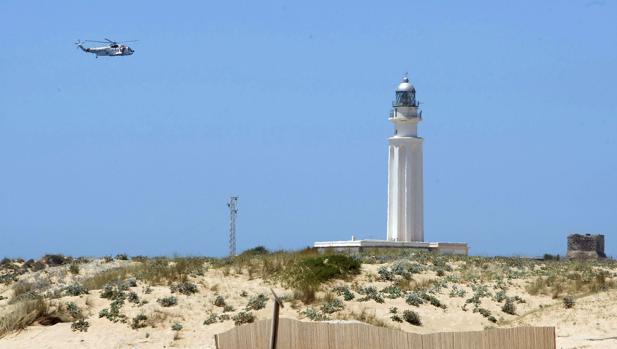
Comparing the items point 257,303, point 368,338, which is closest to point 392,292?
point 257,303

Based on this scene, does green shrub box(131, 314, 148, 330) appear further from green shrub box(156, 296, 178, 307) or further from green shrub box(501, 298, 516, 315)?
green shrub box(501, 298, 516, 315)

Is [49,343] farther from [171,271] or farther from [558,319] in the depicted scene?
[558,319]

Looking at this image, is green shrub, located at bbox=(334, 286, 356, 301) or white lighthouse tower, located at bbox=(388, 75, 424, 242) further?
white lighthouse tower, located at bbox=(388, 75, 424, 242)

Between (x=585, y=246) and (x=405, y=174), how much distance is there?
9.93m

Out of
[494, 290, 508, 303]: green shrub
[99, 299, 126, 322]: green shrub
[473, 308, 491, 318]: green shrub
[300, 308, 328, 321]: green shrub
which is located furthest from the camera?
[494, 290, 508, 303]: green shrub

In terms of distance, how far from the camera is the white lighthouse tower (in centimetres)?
6097

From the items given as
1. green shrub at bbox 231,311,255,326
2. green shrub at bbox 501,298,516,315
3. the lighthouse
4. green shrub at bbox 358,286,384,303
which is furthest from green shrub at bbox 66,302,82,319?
the lighthouse

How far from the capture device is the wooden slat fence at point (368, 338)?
61.0 ft

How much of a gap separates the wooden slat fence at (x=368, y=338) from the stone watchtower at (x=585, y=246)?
Result: 41.5 meters

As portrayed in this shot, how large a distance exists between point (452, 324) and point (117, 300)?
30.3 ft

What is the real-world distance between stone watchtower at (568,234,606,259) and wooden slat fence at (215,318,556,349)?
4147 centimetres

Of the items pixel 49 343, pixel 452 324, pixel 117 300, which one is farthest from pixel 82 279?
pixel 452 324

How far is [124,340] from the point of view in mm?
29547

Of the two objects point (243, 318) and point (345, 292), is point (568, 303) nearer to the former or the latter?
point (345, 292)
